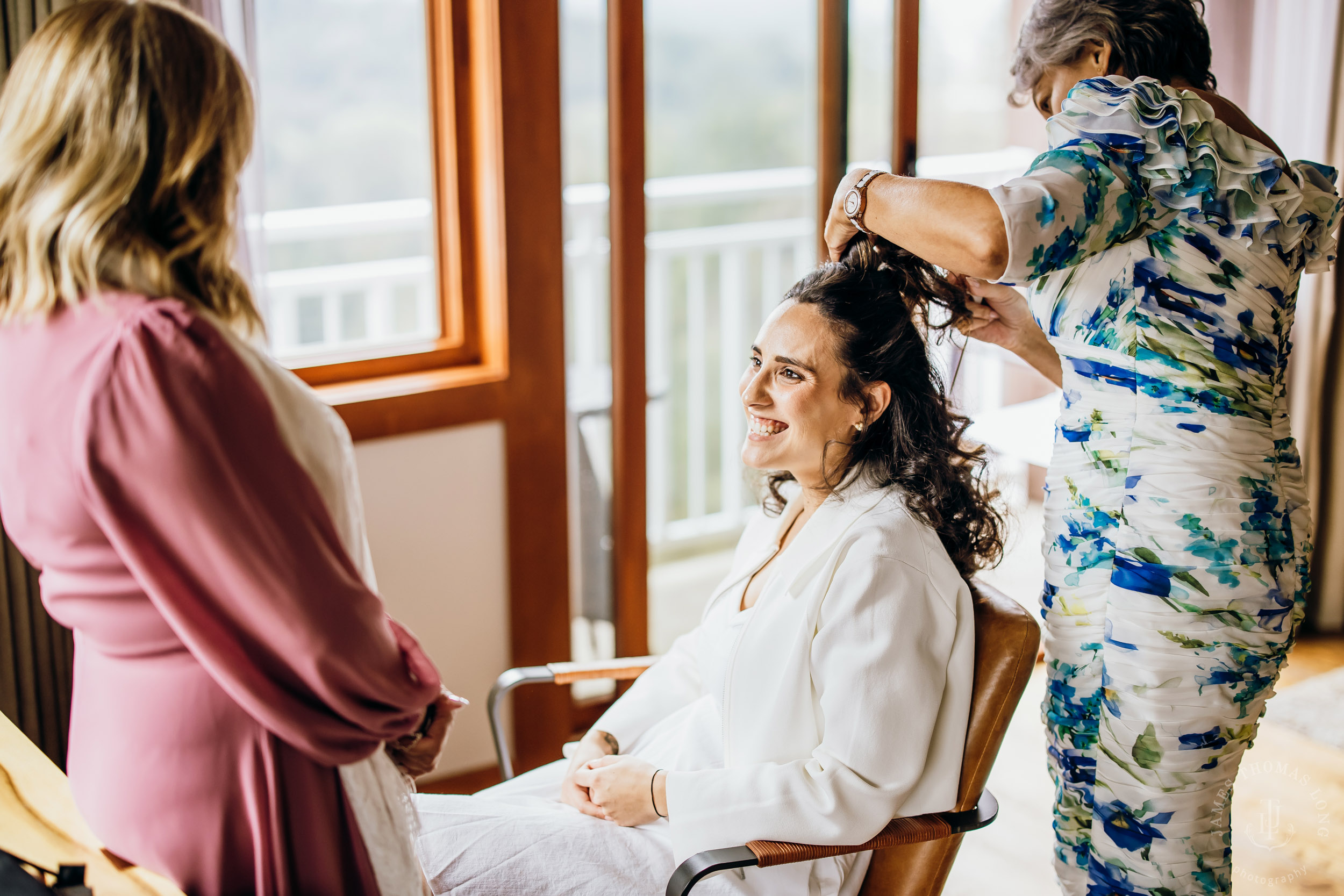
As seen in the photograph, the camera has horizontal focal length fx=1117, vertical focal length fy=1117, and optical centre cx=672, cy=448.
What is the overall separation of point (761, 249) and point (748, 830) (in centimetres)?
288

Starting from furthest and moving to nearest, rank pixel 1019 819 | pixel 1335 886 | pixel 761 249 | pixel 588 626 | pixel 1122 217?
pixel 761 249 → pixel 588 626 → pixel 1019 819 → pixel 1335 886 → pixel 1122 217

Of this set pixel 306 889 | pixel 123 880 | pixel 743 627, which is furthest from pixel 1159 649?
pixel 123 880

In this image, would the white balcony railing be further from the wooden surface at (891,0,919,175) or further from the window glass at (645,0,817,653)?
the wooden surface at (891,0,919,175)

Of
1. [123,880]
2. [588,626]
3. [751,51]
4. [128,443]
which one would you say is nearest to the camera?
[128,443]

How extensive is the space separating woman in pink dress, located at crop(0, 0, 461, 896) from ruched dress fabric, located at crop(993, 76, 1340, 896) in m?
0.88

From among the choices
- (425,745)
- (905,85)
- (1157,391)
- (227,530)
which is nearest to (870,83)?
(905,85)

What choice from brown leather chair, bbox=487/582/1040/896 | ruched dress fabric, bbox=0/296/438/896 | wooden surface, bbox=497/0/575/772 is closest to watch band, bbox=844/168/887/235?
brown leather chair, bbox=487/582/1040/896

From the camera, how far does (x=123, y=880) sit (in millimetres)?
979

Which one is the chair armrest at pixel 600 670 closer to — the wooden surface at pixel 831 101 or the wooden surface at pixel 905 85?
the wooden surface at pixel 831 101

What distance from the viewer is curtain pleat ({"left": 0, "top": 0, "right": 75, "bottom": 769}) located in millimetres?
1867

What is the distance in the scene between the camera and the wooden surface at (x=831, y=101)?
277 centimetres

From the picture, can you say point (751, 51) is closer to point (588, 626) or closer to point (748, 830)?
point (588, 626)

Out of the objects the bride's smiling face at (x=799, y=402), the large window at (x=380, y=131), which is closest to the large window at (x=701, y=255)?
the large window at (x=380, y=131)

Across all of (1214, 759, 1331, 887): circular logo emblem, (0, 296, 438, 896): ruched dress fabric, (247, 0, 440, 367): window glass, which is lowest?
(1214, 759, 1331, 887): circular logo emblem
